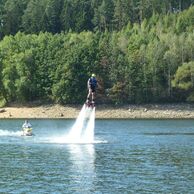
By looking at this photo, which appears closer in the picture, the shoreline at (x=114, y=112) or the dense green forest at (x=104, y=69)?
the shoreline at (x=114, y=112)

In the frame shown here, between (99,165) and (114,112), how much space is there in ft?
294

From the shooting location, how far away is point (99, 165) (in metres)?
53.9

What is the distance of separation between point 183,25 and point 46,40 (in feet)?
142

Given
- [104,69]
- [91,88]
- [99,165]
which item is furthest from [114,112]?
[99,165]

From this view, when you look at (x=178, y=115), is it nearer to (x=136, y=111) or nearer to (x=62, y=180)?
(x=136, y=111)

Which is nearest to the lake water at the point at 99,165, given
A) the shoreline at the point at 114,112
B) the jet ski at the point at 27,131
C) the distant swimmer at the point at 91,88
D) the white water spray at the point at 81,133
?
the jet ski at the point at 27,131

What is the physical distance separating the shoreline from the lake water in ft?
172

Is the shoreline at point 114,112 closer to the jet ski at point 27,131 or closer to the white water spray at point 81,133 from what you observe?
the jet ski at point 27,131

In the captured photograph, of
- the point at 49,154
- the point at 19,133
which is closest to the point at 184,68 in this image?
the point at 19,133

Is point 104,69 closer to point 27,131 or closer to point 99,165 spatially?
point 27,131

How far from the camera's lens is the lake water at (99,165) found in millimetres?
42344

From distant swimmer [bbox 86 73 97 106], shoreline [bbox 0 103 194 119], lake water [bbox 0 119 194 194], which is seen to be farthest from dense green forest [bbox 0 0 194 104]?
distant swimmer [bbox 86 73 97 106]

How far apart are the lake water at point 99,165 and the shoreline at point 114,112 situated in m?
52.5

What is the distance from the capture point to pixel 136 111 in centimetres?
14300
